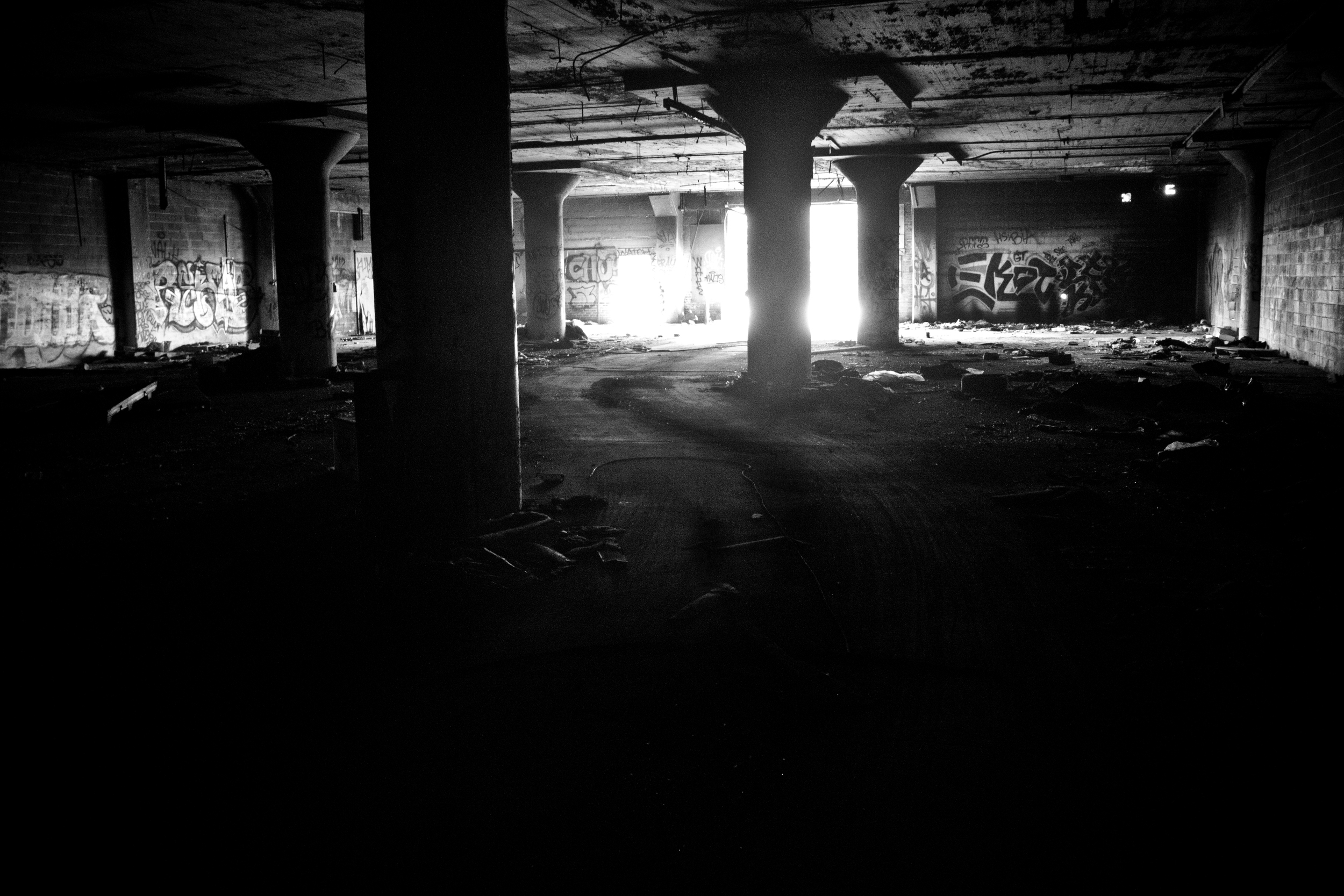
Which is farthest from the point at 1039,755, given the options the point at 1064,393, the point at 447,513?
the point at 1064,393

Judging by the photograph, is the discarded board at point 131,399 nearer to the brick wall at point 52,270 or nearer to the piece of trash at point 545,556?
the piece of trash at point 545,556

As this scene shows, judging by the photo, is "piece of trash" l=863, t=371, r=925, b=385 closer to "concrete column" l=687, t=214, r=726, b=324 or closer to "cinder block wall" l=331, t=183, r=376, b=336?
"concrete column" l=687, t=214, r=726, b=324

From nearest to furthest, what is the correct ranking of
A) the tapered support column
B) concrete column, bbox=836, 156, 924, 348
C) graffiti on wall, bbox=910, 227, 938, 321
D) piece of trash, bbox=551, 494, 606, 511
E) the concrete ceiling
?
the tapered support column < piece of trash, bbox=551, 494, 606, 511 < the concrete ceiling < concrete column, bbox=836, 156, 924, 348 < graffiti on wall, bbox=910, 227, 938, 321

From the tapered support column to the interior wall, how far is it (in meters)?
27.2

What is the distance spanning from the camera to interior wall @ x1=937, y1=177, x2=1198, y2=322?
97.0 feet

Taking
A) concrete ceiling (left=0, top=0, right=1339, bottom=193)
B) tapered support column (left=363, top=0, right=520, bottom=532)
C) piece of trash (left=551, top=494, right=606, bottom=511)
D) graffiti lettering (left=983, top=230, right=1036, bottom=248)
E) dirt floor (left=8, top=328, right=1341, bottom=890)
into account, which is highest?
concrete ceiling (left=0, top=0, right=1339, bottom=193)

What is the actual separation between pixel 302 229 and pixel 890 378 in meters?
10.9

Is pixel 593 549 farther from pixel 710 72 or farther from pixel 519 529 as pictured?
pixel 710 72

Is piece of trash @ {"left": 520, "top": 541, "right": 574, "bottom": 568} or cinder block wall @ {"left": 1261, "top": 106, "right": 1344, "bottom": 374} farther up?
cinder block wall @ {"left": 1261, "top": 106, "right": 1344, "bottom": 374}

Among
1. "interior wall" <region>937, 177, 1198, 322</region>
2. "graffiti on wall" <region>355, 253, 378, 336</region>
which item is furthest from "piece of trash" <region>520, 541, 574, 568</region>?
"interior wall" <region>937, 177, 1198, 322</region>

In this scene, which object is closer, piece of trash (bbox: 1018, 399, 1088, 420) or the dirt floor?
the dirt floor

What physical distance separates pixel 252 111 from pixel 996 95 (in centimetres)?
1207

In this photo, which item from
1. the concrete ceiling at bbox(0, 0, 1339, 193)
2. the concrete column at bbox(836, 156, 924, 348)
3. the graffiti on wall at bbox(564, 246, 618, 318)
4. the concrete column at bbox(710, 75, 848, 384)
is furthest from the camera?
the graffiti on wall at bbox(564, 246, 618, 318)

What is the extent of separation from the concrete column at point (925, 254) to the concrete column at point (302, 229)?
19.2m
